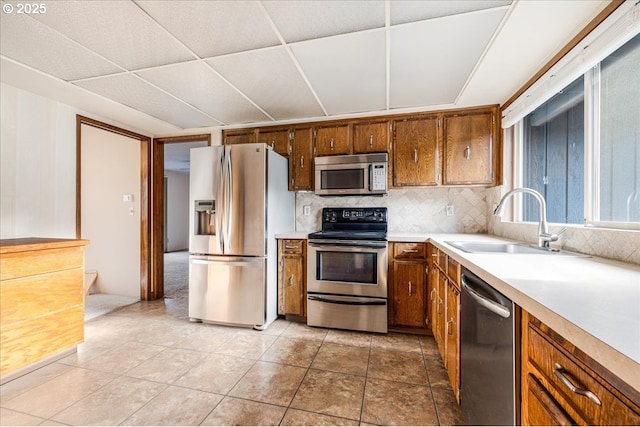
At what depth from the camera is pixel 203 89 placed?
2357 mm

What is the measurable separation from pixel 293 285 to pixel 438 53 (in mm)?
2367

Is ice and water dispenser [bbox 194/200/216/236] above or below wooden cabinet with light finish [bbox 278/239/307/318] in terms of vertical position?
above

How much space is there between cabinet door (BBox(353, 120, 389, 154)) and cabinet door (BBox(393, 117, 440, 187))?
104 mm

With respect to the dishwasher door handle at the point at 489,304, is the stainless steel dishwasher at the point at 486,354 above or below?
below

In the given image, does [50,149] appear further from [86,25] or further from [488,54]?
[488,54]

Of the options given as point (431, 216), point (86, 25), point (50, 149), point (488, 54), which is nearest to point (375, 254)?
point (431, 216)

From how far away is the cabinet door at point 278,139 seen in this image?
3.14 metres

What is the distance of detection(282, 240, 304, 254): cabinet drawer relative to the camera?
2791mm

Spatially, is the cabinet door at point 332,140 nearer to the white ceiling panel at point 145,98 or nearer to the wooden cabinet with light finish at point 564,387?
the white ceiling panel at point 145,98

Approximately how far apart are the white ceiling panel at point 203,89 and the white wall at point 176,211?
5791 mm

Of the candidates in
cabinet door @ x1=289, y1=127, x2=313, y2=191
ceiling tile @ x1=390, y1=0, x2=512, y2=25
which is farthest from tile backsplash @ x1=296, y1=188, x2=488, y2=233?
ceiling tile @ x1=390, y1=0, x2=512, y2=25

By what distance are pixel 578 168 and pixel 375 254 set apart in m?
1.57

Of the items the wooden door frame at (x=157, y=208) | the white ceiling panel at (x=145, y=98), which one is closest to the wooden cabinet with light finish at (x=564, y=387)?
the white ceiling panel at (x=145, y=98)

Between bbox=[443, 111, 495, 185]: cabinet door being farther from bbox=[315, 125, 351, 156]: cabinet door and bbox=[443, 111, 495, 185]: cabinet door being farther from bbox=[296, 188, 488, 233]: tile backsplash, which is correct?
bbox=[315, 125, 351, 156]: cabinet door
